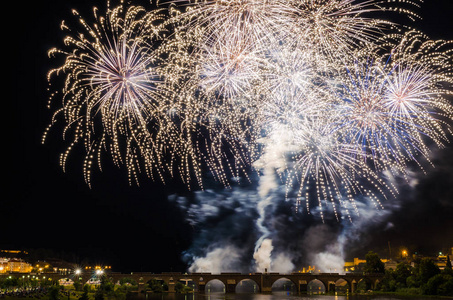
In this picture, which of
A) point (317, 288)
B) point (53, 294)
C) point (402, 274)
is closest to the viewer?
point (53, 294)

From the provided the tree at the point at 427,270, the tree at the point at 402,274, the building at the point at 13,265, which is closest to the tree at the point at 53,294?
the tree at the point at 427,270

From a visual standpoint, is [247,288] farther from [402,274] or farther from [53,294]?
[53,294]

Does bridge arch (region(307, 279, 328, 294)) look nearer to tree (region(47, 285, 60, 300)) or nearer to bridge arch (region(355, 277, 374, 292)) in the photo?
bridge arch (region(355, 277, 374, 292))

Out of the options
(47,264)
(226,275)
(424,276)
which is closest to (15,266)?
(47,264)

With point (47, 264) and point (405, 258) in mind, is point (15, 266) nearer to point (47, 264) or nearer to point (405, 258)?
point (47, 264)

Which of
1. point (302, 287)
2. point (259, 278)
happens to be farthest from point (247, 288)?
point (302, 287)

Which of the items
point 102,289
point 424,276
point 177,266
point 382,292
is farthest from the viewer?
point 177,266

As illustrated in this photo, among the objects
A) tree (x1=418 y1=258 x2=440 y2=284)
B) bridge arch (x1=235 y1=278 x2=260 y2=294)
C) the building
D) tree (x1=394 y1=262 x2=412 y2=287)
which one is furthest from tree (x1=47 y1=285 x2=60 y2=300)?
bridge arch (x1=235 y1=278 x2=260 y2=294)

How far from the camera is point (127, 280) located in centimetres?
9488

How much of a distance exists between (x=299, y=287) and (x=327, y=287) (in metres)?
6.17

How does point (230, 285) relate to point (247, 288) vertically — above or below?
above

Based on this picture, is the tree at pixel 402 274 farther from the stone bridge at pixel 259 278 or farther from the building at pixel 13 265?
the building at pixel 13 265

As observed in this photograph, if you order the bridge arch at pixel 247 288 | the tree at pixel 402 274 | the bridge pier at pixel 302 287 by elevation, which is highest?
the tree at pixel 402 274

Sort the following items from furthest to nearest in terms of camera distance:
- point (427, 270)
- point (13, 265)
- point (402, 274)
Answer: point (13, 265) → point (402, 274) → point (427, 270)
